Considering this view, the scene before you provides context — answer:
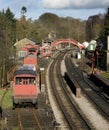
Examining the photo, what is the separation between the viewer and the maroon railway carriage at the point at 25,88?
111 feet

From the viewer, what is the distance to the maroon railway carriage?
33.9 meters

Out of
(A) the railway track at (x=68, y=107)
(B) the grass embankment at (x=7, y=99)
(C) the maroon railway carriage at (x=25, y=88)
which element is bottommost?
(A) the railway track at (x=68, y=107)

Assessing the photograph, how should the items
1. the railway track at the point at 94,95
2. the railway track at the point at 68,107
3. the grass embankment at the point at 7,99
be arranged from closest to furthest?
the railway track at the point at 68,107 → the railway track at the point at 94,95 → the grass embankment at the point at 7,99

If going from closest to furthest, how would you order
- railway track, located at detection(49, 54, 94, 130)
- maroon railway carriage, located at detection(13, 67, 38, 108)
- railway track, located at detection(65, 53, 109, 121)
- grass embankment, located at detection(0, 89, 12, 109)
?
railway track, located at detection(49, 54, 94, 130), maroon railway carriage, located at detection(13, 67, 38, 108), railway track, located at detection(65, 53, 109, 121), grass embankment, located at detection(0, 89, 12, 109)

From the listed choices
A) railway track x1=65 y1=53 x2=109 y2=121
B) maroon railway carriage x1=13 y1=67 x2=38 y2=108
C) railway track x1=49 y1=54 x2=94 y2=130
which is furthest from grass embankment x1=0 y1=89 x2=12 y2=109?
railway track x1=65 y1=53 x2=109 y2=121

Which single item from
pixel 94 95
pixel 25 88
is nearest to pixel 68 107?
pixel 25 88

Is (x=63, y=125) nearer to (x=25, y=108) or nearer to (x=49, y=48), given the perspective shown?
(x=25, y=108)

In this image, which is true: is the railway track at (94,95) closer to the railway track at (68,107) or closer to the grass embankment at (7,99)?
the railway track at (68,107)

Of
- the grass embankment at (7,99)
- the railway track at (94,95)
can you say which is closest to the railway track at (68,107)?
the railway track at (94,95)

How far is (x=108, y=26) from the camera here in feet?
280

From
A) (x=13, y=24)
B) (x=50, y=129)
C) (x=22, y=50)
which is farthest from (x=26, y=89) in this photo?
(x=13, y=24)

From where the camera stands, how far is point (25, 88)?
113 ft

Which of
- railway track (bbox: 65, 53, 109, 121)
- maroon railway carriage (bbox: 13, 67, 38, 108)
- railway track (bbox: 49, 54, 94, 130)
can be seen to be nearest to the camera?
railway track (bbox: 49, 54, 94, 130)

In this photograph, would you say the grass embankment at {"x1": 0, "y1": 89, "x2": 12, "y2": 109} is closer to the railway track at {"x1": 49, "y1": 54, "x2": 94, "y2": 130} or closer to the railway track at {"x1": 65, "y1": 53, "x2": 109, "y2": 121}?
the railway track at {"x1": 49, "y1": 54, "x2": 94, "y2": 130}
